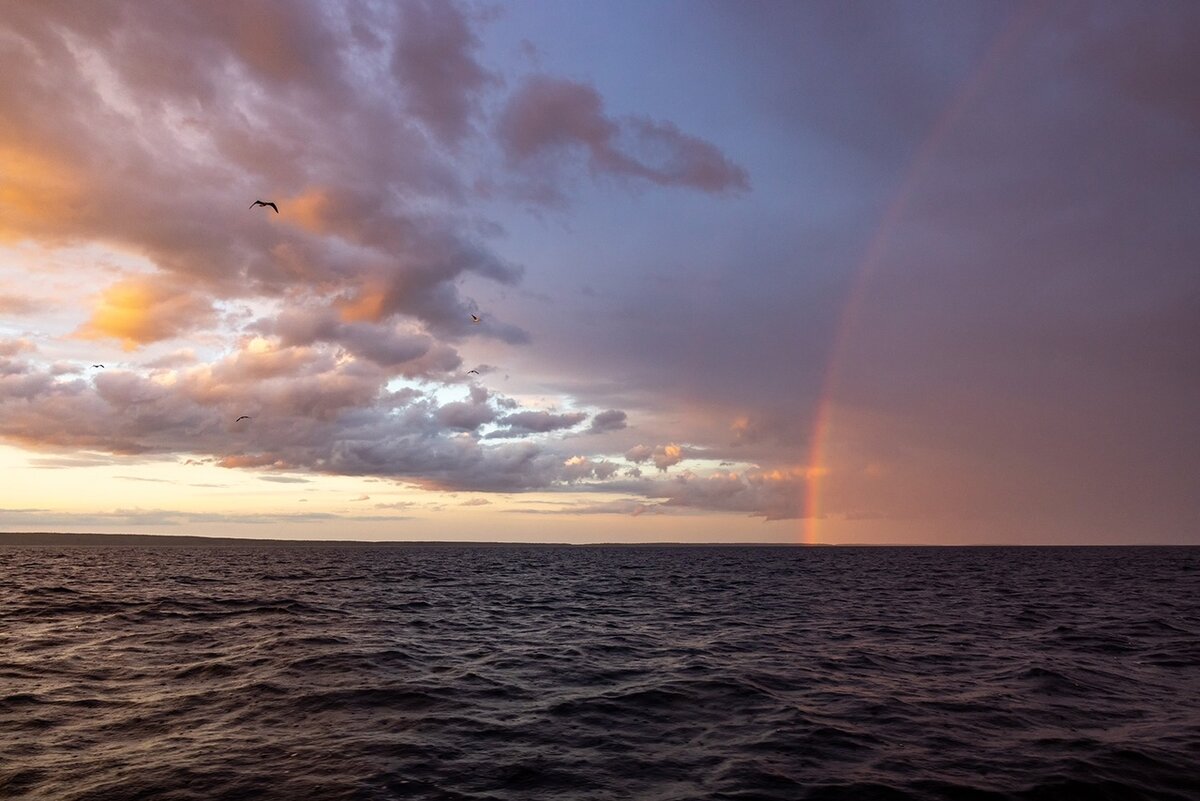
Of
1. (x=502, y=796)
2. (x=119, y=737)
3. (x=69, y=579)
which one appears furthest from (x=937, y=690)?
(x=69, y=579)

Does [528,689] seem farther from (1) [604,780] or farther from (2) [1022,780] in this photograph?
(2) [1022,780]

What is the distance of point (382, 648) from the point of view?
2625 cm

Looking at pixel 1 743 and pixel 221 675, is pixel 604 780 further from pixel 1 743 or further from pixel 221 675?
pixel 221 675

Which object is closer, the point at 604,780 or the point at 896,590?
the point at 604,780

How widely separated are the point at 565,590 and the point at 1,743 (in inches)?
1829

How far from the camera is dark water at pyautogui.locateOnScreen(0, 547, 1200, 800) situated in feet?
42.9

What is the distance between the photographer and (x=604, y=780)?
1314 cm

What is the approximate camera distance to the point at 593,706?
18.5 meters

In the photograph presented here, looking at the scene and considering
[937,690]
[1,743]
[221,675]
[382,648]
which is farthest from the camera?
[382,648]

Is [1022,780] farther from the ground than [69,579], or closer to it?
farther from the ground

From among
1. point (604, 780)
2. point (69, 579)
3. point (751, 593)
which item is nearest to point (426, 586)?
point (751, 593)

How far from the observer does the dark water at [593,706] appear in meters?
13.1

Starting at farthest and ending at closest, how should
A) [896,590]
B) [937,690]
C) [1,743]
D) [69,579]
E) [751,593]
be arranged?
[69,579]
[896,590]
[751,593]
[937,690]
[1,743]

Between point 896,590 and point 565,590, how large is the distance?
93.7ft
